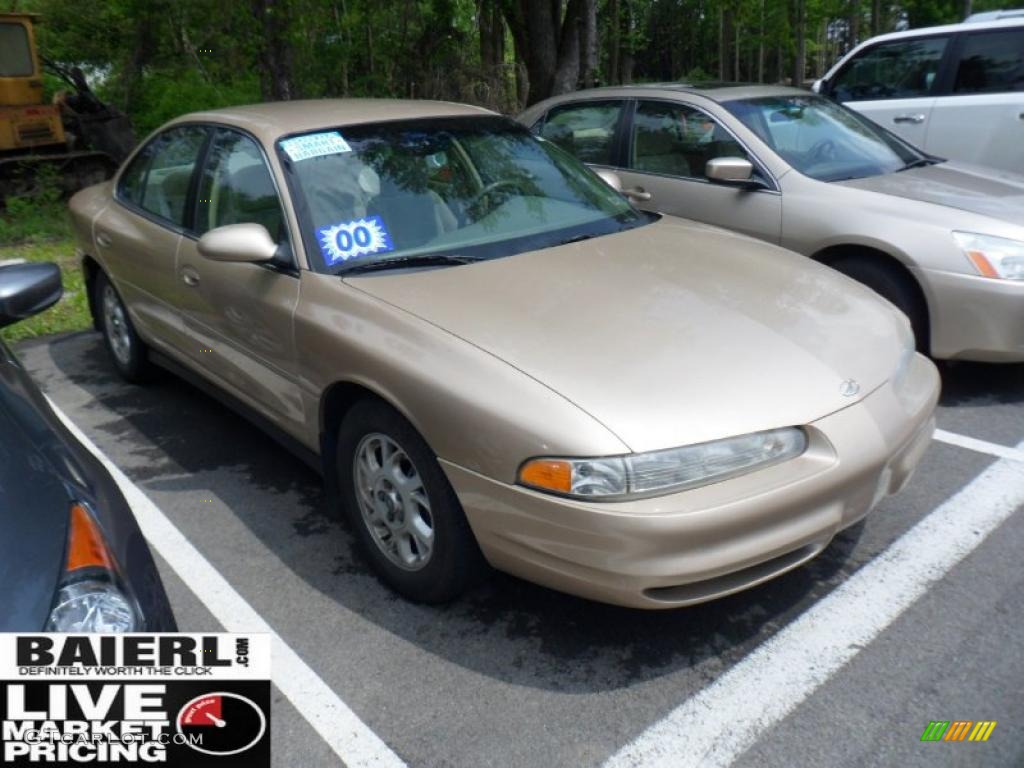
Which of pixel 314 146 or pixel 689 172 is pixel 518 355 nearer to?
pixel 314 146

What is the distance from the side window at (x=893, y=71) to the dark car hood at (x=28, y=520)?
292 inches

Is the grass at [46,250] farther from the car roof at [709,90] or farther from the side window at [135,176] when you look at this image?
the car roof at [709,90]

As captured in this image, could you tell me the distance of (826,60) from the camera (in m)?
27.8

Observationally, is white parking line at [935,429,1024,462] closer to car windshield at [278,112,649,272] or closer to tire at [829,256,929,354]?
tire at [829,256,929,354]

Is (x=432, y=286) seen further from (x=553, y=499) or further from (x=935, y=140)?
(x=935, y=140)

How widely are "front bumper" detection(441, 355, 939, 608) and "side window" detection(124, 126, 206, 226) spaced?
2441 millimetres

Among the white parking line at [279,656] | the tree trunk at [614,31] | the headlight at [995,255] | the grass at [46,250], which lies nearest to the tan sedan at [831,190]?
the headlight at [995,255]

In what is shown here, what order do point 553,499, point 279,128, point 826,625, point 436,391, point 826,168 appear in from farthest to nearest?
point 826,168 < point 279,128 < point 826,625 < point 436,391 < point 553,499

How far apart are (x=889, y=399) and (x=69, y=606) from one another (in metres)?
2.34

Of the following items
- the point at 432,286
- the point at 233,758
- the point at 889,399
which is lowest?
the point at 233,758

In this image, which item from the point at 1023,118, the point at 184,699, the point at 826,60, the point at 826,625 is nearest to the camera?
the point at 184,699

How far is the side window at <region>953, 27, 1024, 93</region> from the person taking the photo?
23.9 feet

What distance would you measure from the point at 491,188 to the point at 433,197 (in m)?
0.29

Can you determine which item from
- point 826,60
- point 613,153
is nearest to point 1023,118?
point 613,153
